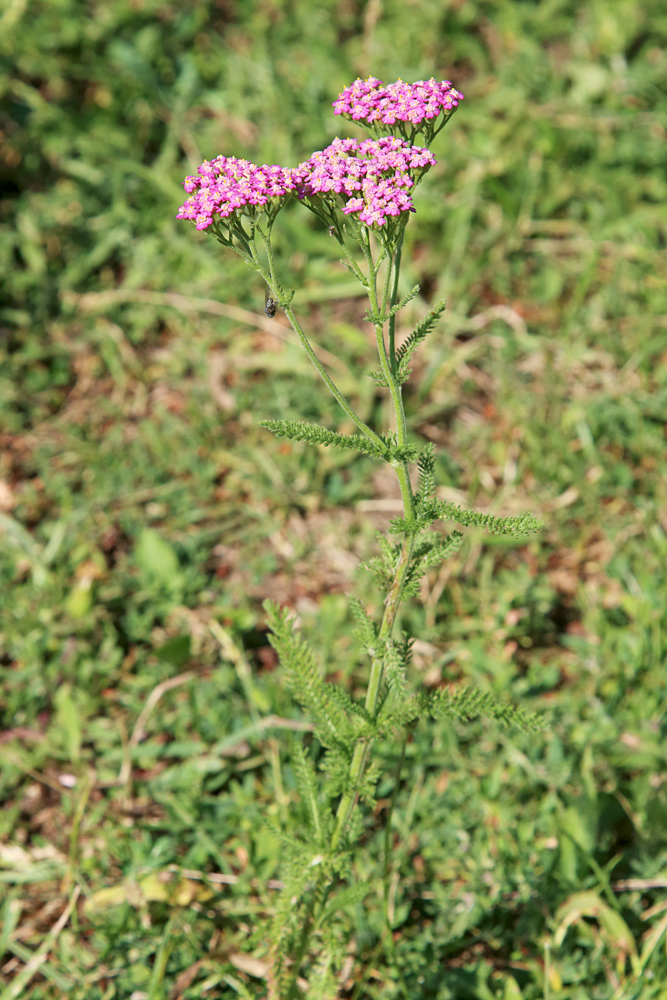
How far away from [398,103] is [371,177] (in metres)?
0.25

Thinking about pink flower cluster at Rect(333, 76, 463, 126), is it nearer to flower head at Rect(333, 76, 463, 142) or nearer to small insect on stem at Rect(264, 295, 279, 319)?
flower head at Rect(333, 76, 463, 142)

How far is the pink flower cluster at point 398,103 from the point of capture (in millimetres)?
1880

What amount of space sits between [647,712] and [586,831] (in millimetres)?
529

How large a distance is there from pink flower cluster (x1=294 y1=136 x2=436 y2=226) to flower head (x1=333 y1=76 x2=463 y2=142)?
0.08 m

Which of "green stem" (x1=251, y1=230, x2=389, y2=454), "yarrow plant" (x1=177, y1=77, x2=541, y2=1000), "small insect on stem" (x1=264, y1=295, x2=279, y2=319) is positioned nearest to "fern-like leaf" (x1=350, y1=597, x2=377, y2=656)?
"yarrow plant" (x1=177, y1=77, x2=541, y2=1000)

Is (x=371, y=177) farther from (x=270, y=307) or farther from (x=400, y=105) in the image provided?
(x=270, y=307)

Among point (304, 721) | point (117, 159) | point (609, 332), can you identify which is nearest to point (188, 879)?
point (304, 721)

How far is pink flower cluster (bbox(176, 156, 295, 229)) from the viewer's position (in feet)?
5.85

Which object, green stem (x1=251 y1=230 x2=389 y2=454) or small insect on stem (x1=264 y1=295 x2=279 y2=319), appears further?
small insect on stem (x1=264 y1=295 x2=279 y2=319)

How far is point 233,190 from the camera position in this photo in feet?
5.88

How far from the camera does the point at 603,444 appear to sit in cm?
393

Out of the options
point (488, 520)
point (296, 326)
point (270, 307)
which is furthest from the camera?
point (270, 307)

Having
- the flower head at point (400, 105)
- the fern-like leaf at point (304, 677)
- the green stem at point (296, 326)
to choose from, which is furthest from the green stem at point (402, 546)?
the flower head at point (400, 105)

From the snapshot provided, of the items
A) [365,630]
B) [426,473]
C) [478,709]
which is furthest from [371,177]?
[478,709]
